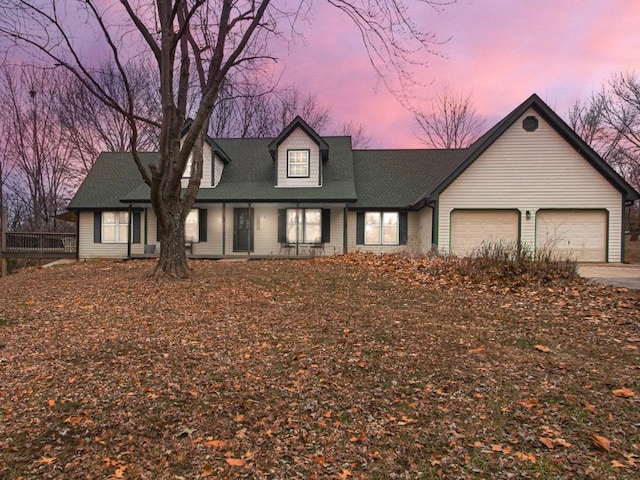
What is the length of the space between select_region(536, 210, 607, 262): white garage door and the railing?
20.3 metres

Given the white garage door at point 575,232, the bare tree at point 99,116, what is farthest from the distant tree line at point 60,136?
the white garage door at point 575,232

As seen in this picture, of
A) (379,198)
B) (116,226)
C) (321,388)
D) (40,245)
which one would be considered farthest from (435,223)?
(40,245)

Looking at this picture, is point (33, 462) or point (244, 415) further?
point (244, 415)

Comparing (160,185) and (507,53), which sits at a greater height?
(507,53)

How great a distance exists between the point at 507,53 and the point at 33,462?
13540 millimetres

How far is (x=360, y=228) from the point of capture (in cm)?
1697

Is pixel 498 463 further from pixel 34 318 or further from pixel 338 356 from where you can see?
pixel 34 318

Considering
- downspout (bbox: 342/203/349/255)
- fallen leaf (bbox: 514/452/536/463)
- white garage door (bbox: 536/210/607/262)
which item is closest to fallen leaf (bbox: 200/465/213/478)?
fallen leaf (bbox: 514/452/536/463)

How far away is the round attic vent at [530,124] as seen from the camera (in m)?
13.9

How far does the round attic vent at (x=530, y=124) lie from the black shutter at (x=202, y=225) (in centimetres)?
1342

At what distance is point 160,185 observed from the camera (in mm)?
8328

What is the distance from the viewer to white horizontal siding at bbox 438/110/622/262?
14.0 metres

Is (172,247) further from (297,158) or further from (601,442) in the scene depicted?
(297,158)

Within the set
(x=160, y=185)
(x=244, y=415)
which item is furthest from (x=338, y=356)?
(x=160, y=185)
